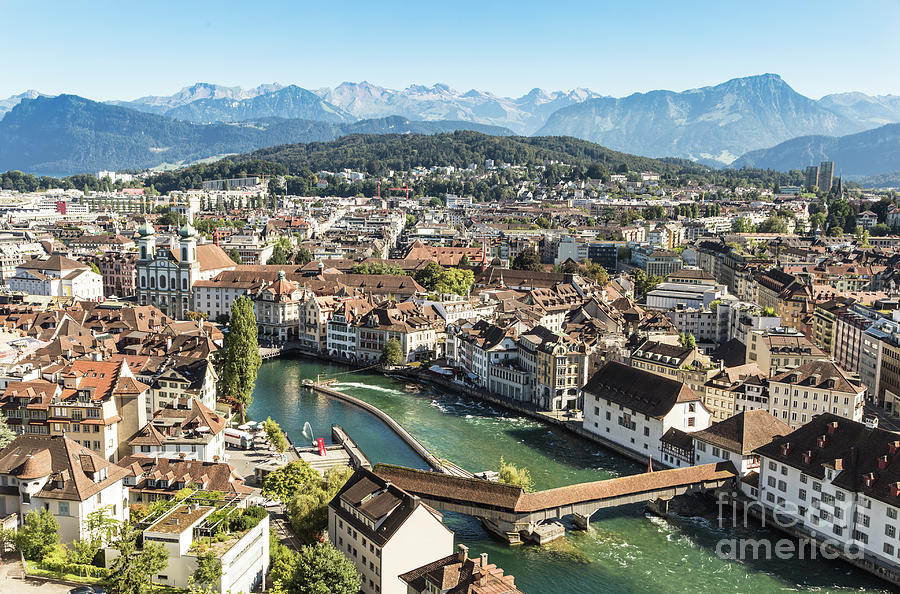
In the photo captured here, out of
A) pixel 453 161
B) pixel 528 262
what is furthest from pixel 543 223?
pixel 453 161

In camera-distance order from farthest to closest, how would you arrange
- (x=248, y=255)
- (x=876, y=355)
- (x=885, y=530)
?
(x=248, y=255), (x=876, y=355), (x=885, y=530)

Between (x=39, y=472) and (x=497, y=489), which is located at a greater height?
(x=39, y=472)

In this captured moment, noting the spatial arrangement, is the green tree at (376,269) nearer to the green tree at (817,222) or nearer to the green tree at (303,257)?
the green tree at (303,257)

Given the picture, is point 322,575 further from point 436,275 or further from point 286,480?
point 436,275

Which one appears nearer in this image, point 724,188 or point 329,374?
point 329,374

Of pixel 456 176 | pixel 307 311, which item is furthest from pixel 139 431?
pixel 456 176

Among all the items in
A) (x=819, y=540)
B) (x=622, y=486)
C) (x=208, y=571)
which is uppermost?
(x=208, y=571)

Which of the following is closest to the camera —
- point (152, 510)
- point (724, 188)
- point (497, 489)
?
point (152, 510)

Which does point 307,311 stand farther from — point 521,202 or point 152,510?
point 521,202
